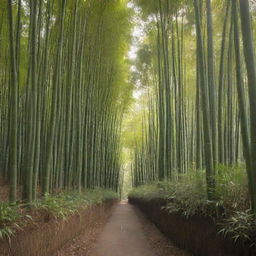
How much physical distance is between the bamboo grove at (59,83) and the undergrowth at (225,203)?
2.16m

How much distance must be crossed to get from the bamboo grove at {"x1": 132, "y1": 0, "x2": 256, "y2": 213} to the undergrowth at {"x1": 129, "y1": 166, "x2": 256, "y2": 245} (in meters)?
0.14

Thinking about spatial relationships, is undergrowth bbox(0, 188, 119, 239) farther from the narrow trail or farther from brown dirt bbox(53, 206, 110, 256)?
the narrow trail

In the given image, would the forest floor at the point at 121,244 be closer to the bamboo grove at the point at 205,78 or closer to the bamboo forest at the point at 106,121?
the bamboo forest at the point at 106,121

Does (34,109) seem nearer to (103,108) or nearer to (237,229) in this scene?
(237,229)

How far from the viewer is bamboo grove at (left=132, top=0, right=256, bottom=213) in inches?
115

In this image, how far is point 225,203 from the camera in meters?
3.01

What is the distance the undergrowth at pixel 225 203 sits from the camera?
245cm

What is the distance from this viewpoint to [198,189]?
373 cm

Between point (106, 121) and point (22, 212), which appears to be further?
point (106, 121)

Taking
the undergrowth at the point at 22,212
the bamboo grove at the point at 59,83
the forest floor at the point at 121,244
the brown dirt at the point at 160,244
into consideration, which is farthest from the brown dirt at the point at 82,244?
the brown dirt at the point at 160,244

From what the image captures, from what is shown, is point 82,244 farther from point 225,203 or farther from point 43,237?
point 225,203

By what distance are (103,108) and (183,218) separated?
266 inches

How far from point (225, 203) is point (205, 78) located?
1684 millimetres

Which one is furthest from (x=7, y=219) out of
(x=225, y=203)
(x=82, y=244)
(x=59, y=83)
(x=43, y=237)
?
(x=59, y=83)
